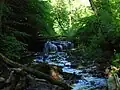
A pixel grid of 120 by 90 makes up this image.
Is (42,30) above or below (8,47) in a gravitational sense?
above

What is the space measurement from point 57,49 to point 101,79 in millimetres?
13575

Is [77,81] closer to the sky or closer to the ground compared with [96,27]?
closer to the ground

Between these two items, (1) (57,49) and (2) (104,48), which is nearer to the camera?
(2) (104,48)

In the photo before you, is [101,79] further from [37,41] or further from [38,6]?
[37,41]

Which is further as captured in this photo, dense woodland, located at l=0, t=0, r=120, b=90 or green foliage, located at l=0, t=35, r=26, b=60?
dense woodland, located at l=0, t=0, r=120, b=90

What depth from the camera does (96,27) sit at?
17969mm

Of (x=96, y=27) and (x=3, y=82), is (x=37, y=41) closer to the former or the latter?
(x=96, y=27)

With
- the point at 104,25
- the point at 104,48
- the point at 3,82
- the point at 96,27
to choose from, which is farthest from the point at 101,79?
the point at 96,27

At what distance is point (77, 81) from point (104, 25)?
23.4 feet

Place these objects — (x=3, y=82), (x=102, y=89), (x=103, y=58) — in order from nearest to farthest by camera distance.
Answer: (x=3, y=82), (x=102, y=89), (x=103, y=58)

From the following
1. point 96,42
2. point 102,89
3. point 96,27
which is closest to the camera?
point 102,89

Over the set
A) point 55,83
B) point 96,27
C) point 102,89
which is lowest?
point 102,89

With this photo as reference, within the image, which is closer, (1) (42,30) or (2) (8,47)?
(2) (8,47)

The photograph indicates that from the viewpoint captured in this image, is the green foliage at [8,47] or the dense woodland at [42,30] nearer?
the green foliage at [8,47]
